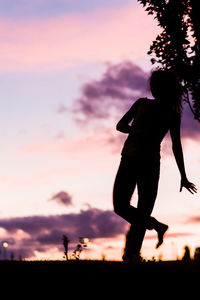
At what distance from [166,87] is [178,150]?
3.40 feet

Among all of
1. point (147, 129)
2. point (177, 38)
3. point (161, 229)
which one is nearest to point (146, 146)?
point (147, 129)

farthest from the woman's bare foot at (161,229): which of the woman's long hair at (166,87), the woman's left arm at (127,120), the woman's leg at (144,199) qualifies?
the woman's long hair at (166,87)

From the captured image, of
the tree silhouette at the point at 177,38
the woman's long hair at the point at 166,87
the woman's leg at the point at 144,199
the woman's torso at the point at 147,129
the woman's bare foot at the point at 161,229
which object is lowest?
the woman's bare foot at the point at 161,229

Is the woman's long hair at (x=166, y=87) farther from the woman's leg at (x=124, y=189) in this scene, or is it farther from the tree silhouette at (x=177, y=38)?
the tree silhouette at (x=177, y=38)

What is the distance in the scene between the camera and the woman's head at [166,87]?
7.72m
